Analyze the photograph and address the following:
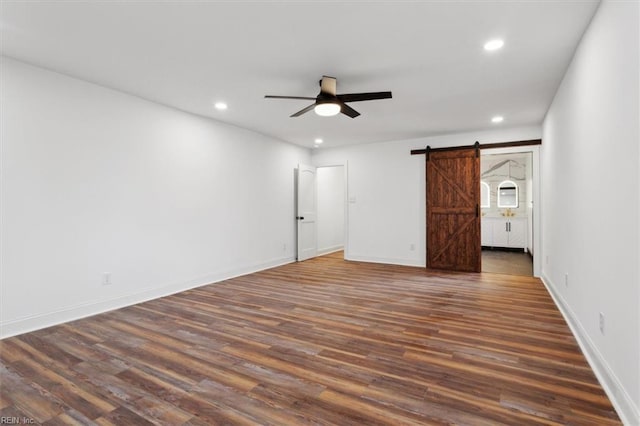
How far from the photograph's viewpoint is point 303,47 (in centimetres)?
290

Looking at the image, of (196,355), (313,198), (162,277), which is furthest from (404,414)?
(313,198)

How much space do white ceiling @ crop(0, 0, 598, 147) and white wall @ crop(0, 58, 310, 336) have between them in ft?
1.16

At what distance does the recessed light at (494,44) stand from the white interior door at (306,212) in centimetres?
473

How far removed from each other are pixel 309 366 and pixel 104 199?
3.10 m

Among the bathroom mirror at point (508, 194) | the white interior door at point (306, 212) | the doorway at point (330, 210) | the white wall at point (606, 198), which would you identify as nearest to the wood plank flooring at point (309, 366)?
the white wall at point (606, 198)

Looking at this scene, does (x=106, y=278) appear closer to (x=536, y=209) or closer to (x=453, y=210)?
(x=453, y=210)

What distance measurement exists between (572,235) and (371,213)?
4.18 m

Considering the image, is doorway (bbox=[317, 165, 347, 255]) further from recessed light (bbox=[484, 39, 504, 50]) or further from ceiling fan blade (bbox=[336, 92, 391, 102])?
recessed light (bbox=[484, 39, 504, 50])

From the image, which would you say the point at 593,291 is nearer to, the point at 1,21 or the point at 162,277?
the point at 162,277

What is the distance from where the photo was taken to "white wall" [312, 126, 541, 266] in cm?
649

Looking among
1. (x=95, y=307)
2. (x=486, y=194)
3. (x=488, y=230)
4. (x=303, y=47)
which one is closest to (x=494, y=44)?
(x=303, y=47)

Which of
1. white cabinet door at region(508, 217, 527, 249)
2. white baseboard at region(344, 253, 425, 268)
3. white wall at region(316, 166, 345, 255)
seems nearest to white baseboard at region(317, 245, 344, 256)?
white wall at region(316, 166, 345, 255)

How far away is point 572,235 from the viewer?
10.2 ft

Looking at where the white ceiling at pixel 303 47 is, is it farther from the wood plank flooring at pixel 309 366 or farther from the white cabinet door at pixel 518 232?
the white cabinet door at pixel 518 232
